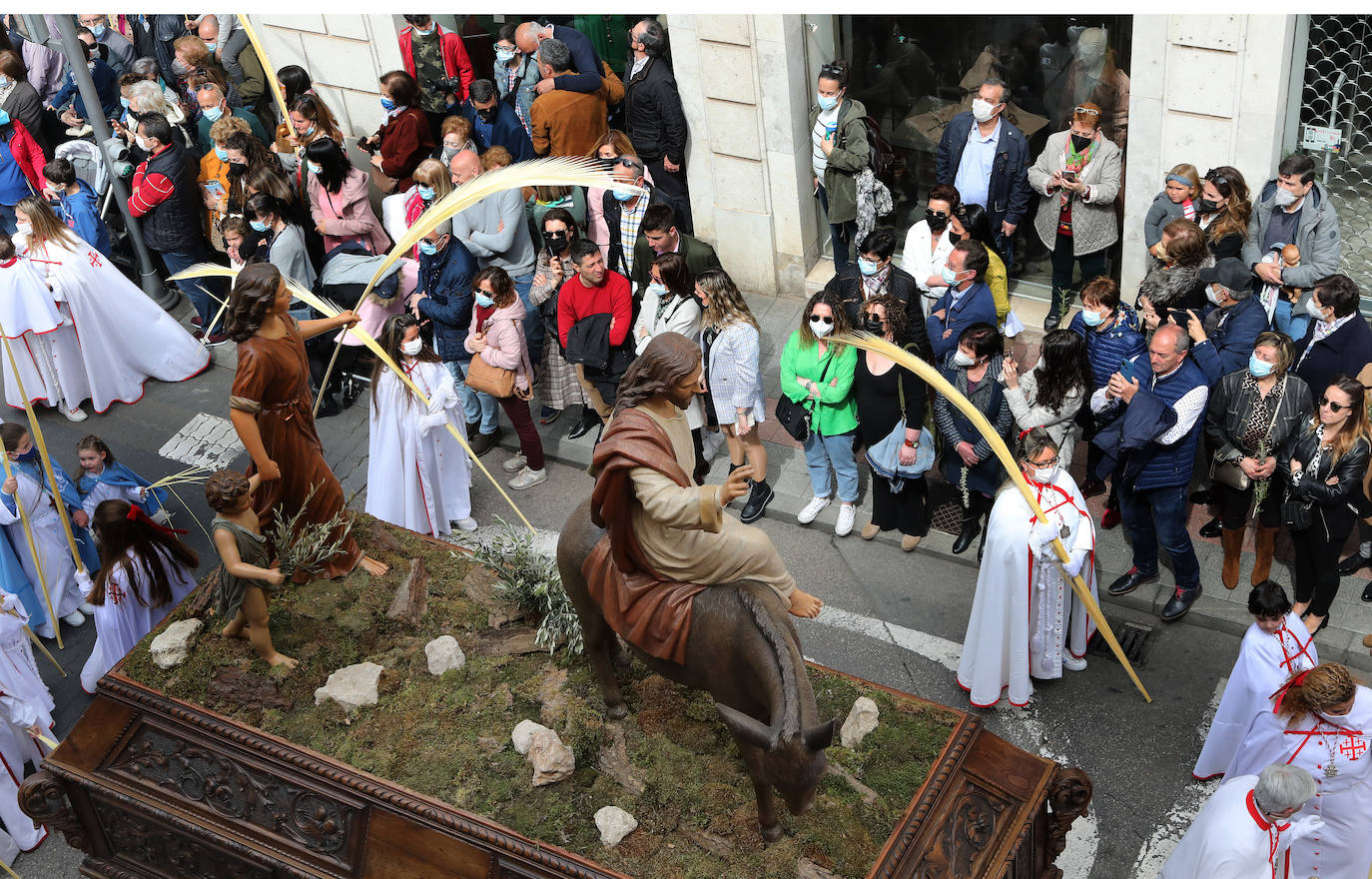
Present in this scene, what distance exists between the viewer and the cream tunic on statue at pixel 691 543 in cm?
634

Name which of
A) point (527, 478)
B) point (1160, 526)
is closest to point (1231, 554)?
point (1160, 526)

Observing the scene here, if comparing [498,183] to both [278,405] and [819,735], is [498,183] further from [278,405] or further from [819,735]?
[819,735]

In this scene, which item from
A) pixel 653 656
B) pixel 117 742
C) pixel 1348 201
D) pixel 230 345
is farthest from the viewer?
pixel 230 345

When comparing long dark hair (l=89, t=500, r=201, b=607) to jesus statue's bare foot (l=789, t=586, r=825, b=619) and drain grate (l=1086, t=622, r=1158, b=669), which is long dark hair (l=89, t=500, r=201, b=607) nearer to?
jesus statue's bare foot (l=789, t=586, r=825, b=619)

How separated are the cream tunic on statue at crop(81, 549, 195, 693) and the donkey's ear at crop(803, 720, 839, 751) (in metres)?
5.66

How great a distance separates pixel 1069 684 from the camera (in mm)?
9547

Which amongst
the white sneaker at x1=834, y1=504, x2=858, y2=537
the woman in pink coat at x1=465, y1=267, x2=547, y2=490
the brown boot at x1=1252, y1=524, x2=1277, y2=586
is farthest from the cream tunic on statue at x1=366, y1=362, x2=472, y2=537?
the brown boot at x1=1252, y1=524, x2=1277, y2=586

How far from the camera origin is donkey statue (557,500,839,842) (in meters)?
6.17

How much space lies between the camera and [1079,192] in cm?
1146

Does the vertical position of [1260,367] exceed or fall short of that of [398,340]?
it falls short

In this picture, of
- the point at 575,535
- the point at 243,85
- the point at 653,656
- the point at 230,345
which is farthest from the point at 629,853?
the point at 243,85

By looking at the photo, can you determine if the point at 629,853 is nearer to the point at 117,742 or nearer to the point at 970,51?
the point at 117,742

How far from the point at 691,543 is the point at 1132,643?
435 cm

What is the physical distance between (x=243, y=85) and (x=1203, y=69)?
32.8ft
